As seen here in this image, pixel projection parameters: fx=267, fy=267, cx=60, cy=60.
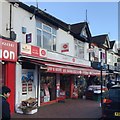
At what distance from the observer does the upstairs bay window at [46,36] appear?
17.0 metres

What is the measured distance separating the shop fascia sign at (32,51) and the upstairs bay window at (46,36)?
1.01 metres

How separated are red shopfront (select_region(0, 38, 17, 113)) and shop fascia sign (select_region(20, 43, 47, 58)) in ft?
2.09

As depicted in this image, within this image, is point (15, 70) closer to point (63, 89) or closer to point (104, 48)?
point (63, 89)

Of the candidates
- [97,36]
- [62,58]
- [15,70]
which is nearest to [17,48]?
[15,70]

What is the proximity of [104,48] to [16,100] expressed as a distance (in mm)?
23313

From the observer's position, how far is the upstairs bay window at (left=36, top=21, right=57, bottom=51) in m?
17.0

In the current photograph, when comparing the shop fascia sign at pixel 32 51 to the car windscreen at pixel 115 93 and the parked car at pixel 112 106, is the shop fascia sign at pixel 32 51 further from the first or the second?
the parked car at pixel 112 106

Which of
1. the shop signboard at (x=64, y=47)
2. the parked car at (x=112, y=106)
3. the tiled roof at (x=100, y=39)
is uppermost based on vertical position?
the tiled roof at (x=100, y=39)

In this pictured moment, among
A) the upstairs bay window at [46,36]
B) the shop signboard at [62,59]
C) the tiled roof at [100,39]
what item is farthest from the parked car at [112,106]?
the tiled roof at [100,39]

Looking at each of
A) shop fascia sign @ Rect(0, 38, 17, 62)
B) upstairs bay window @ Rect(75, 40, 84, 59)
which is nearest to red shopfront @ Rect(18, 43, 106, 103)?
shop fascia sign @ Rect(0, 38, 17, 62)

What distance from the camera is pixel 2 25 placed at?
13.2m

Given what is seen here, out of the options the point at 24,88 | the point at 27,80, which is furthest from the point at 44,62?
the point at 24,88

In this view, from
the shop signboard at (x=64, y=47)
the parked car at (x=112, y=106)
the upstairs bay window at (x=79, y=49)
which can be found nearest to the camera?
the parked car at (x=112, y=106)

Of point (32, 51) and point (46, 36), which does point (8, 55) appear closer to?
point (32, 51)
